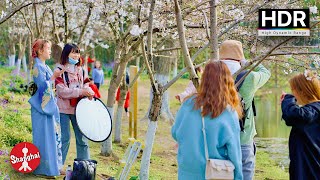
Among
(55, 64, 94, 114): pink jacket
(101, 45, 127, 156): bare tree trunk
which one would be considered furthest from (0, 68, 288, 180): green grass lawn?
(55, 64, 94, 114): pink jacket

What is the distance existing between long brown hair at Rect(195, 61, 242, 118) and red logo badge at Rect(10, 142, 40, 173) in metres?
2.67

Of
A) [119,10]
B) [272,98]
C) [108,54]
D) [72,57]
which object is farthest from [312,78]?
[108,54]

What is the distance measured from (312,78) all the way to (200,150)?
1.14 metres

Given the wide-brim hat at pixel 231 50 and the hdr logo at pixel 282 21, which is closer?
the wide-brim hat at pixel 231 50

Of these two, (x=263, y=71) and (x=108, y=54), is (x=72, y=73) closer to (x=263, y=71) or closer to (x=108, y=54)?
(x=263, y=71)

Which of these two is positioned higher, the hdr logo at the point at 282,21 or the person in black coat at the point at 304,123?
the hdr logo at the point at 282,21

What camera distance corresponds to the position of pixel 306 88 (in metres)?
4.40

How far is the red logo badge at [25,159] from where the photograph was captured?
5.91 meters

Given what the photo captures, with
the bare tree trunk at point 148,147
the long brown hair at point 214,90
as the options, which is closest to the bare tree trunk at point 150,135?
the bare tree trunk at point 148,147

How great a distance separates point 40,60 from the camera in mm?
5961

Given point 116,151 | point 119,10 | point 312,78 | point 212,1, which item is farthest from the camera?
point 116,151

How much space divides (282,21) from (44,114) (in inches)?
110

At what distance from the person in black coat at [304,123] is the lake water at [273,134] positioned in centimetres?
658

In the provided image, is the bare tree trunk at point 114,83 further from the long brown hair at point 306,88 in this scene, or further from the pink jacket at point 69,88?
the long brown hair at point 306,88
